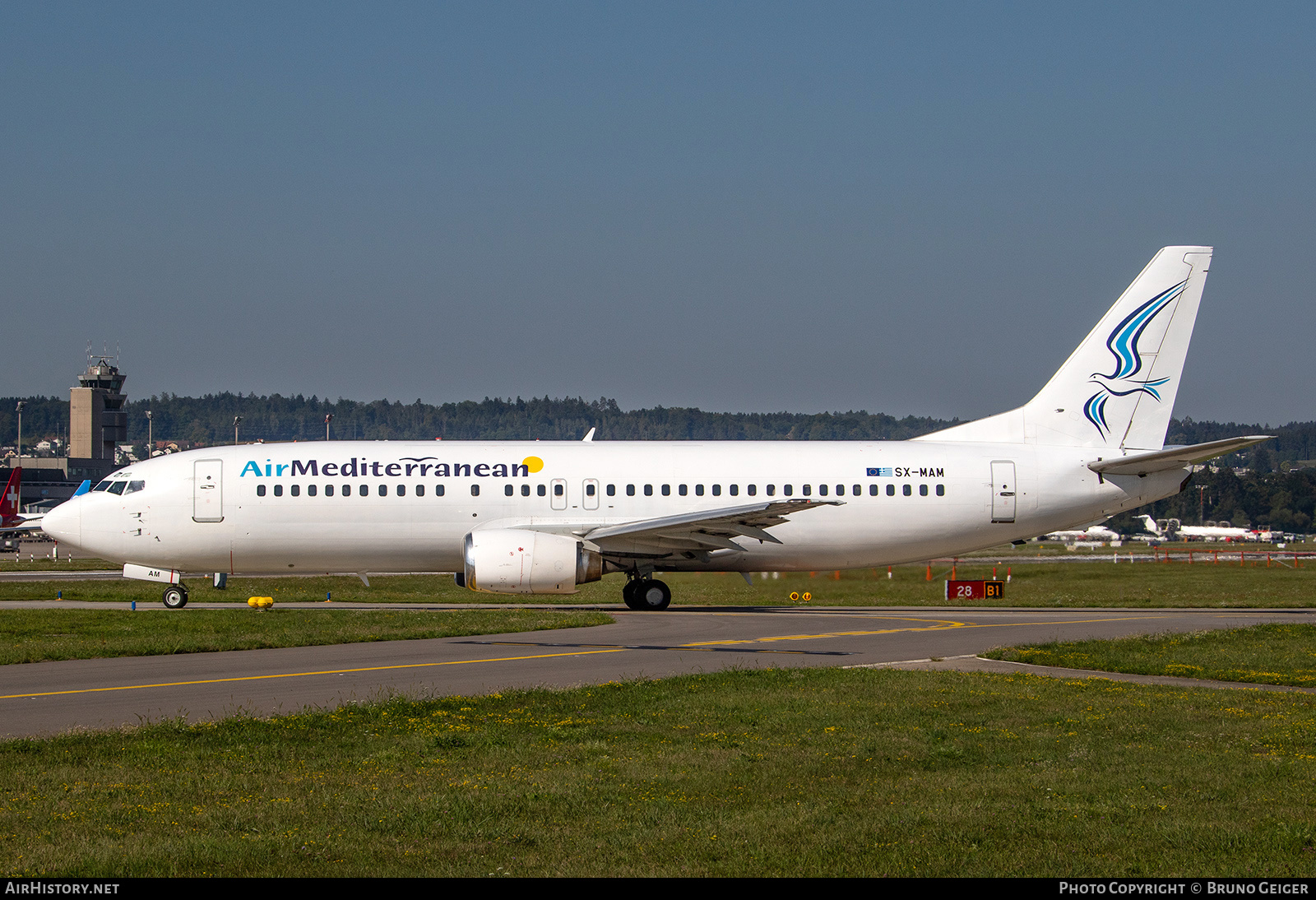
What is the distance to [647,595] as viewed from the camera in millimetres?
29422

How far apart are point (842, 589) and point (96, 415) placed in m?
136

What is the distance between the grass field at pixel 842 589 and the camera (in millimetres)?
32750

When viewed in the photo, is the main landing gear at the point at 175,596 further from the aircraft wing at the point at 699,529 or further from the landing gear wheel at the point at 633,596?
the landing gear wheel at the point at 633,596

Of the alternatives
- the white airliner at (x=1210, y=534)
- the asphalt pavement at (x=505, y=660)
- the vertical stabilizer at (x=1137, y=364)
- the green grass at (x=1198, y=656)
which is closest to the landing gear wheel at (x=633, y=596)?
the asphalt pavement at (x=505, y=660)

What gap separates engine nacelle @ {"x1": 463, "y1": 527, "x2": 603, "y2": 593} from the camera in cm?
2712

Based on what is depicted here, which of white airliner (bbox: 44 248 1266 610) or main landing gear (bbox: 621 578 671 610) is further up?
white airliner (bbox: 44 248 1266 610)

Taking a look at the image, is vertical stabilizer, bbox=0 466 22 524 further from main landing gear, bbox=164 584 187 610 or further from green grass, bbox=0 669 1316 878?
green grass, bbox=0 669 1316 878

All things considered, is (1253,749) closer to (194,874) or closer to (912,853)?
(912,853)

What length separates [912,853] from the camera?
7523 millimetres

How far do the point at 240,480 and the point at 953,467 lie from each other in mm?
17555

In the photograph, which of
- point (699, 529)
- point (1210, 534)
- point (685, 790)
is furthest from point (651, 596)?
point (1210, 534)

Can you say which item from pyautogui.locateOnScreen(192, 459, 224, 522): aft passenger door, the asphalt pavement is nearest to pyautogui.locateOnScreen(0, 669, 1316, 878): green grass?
the asphalt pavement

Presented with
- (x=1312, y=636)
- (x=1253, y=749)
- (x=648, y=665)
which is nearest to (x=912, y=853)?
(x=1253, y=749)

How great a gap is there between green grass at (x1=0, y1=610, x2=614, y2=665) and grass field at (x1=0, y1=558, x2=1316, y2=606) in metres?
6.08
